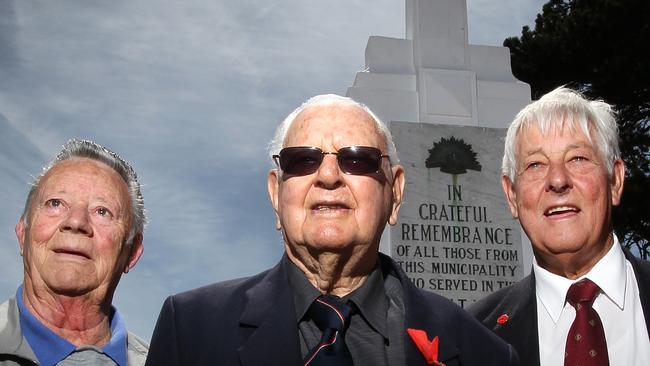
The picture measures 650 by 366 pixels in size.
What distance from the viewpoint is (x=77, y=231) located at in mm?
2721

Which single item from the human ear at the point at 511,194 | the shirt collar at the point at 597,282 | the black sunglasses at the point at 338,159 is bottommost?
the shirt collar at the point at 597,282

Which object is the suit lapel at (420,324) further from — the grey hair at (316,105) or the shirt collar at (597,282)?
the shirt collar at (597,282)

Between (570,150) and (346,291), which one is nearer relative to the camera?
(346,291)

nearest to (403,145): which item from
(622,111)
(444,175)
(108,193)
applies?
(444,175)

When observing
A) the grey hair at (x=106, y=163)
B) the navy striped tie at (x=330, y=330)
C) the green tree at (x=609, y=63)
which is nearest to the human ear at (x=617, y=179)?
the navy striped tie at (x=330, y=330)

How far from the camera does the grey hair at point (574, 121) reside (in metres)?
3.10

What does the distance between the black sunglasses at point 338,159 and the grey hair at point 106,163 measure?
0.67 m

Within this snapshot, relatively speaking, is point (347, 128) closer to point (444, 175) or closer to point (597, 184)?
point (597, 184)

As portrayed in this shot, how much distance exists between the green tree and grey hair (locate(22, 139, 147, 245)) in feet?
41.2

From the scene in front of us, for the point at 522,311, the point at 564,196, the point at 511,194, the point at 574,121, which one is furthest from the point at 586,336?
the point at 574,121

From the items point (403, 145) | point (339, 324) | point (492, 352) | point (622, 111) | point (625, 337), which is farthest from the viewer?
point (622, 111)

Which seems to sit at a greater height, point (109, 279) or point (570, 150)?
point (570, 150)

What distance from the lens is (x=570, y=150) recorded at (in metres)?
3.08

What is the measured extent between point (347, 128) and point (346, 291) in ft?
1.85
